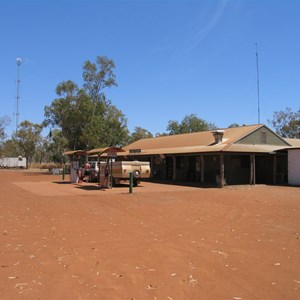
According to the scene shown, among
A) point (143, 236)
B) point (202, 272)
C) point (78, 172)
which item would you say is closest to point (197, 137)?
point (78, 172)

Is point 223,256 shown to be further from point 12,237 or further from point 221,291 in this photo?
point 12,237

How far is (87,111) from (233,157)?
25412 mm

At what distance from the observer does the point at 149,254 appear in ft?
25.2

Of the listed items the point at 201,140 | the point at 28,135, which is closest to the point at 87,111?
the point at 201,140

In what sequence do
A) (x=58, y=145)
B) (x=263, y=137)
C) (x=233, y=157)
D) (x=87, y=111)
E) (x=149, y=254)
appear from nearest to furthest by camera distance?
1. (x=149, y=254)
2. (x=233, y=157)
3. (x=263, y=137)
4. (x=87, y=111)
5. (x=58, y=145)

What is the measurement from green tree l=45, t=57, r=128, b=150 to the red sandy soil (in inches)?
1448

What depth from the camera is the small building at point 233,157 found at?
2833 cm

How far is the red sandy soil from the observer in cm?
562

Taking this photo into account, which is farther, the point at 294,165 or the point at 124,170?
the point at 294,165

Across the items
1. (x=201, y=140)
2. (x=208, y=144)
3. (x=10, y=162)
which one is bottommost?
(x=10, y=162)

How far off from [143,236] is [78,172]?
73.3 feet

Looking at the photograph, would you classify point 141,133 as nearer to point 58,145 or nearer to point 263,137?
point 58,145

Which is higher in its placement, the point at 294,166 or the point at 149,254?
the point at 294,166

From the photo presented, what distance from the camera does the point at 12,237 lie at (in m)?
9.21
